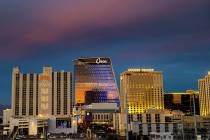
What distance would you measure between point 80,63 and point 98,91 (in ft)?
47.4

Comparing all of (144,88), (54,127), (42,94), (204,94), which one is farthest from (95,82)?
(54,127)

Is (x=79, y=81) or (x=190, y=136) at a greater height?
(x=79, y=81)

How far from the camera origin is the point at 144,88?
166750 millimetres

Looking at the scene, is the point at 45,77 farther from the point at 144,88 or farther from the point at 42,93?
the point at 144,88

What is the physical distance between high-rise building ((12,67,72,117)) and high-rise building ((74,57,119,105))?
28.1 metres

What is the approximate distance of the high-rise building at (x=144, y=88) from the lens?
162625 mm

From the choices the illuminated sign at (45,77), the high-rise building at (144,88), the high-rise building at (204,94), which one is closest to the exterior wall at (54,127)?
the illuminated sign at (45,77)

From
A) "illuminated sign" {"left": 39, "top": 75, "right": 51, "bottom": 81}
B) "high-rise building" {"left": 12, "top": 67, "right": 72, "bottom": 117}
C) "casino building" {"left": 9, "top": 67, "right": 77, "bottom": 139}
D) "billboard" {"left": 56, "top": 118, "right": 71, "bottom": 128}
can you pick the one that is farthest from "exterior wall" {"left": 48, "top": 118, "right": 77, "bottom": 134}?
"illuminated sign" {"left": 39, "top": 75, "right": 51, "bottom": 81}

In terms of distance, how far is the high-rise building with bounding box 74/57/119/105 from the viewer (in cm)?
15838

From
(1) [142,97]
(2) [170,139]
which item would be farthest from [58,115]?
(2) [170,139]

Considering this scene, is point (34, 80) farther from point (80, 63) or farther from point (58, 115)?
point (80, 63)

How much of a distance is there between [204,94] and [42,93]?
7352cm

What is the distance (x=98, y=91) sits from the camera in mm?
160250

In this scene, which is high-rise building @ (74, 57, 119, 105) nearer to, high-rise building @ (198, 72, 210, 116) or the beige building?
the beige building
